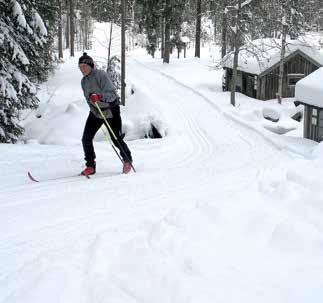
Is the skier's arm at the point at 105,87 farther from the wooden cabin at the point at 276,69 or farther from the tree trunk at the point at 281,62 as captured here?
the wooden cabin at the point at 276,69

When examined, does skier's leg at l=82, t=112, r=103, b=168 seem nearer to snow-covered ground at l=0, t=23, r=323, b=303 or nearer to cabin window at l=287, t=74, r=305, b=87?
snow-covered ground at l=0, t=23, r=323, b=303

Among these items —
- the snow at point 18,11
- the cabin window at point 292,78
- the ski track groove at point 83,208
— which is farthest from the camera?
the cabin window at point 292,78

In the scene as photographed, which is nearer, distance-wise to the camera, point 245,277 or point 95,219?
point 245,277

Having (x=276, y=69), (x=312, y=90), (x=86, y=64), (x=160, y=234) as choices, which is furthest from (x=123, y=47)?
(x=160, y=234)

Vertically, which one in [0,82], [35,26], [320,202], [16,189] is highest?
[35,26]

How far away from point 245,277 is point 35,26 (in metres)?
13.2

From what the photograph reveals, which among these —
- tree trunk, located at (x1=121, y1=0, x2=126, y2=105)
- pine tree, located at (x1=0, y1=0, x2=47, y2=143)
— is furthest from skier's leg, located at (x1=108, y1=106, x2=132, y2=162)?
tree trunk, located at (x1=121, y1=0, x2=126, y2=105)

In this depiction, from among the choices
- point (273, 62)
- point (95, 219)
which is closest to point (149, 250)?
point (95, 219)

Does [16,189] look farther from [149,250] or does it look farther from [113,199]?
[149,250]

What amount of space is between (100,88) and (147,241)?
4.32 meters

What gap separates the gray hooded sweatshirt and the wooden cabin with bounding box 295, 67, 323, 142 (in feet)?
30.8

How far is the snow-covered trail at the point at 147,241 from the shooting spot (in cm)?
323

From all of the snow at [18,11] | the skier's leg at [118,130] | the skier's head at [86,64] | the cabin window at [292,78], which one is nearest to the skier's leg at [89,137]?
the skier's leg at [118,130]

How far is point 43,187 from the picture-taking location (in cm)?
673
